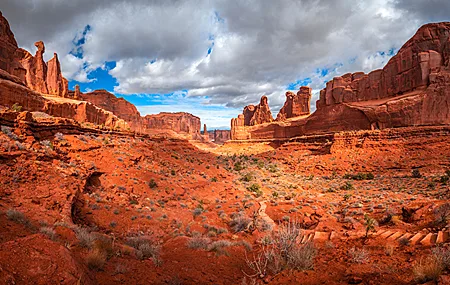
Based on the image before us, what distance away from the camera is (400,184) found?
17.7 meters

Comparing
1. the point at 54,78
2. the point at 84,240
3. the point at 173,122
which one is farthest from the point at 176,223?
the point at 173,122

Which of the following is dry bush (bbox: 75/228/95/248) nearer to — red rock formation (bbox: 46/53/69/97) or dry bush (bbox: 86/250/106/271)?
dry bush (bbox: 86/250/106/271)

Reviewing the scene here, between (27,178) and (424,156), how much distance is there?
31.6 m

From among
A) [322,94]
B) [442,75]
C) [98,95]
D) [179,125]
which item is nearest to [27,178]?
[442,75]

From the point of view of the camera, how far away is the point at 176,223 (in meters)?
9.41

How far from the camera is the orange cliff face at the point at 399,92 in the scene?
27.4 m

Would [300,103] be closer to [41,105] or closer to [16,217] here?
[41,105]

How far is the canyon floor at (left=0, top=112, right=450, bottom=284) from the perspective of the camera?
3.80m

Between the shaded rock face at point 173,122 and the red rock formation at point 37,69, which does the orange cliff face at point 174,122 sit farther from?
the red rock formation at point 37,69

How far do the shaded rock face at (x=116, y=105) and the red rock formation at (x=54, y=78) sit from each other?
23.1 m

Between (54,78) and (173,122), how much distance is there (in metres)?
68.7

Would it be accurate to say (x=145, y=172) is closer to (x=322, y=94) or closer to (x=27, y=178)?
(x=27, y=178)

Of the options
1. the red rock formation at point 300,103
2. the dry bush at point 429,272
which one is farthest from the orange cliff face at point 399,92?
the dry bush at point 429,272

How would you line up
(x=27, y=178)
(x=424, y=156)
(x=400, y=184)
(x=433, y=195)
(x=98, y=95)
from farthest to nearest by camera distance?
(x=98, y=95)
(x=424, y=156)
(x=400, y=184)
(x=433, y=195)
(x=27, y=178)
